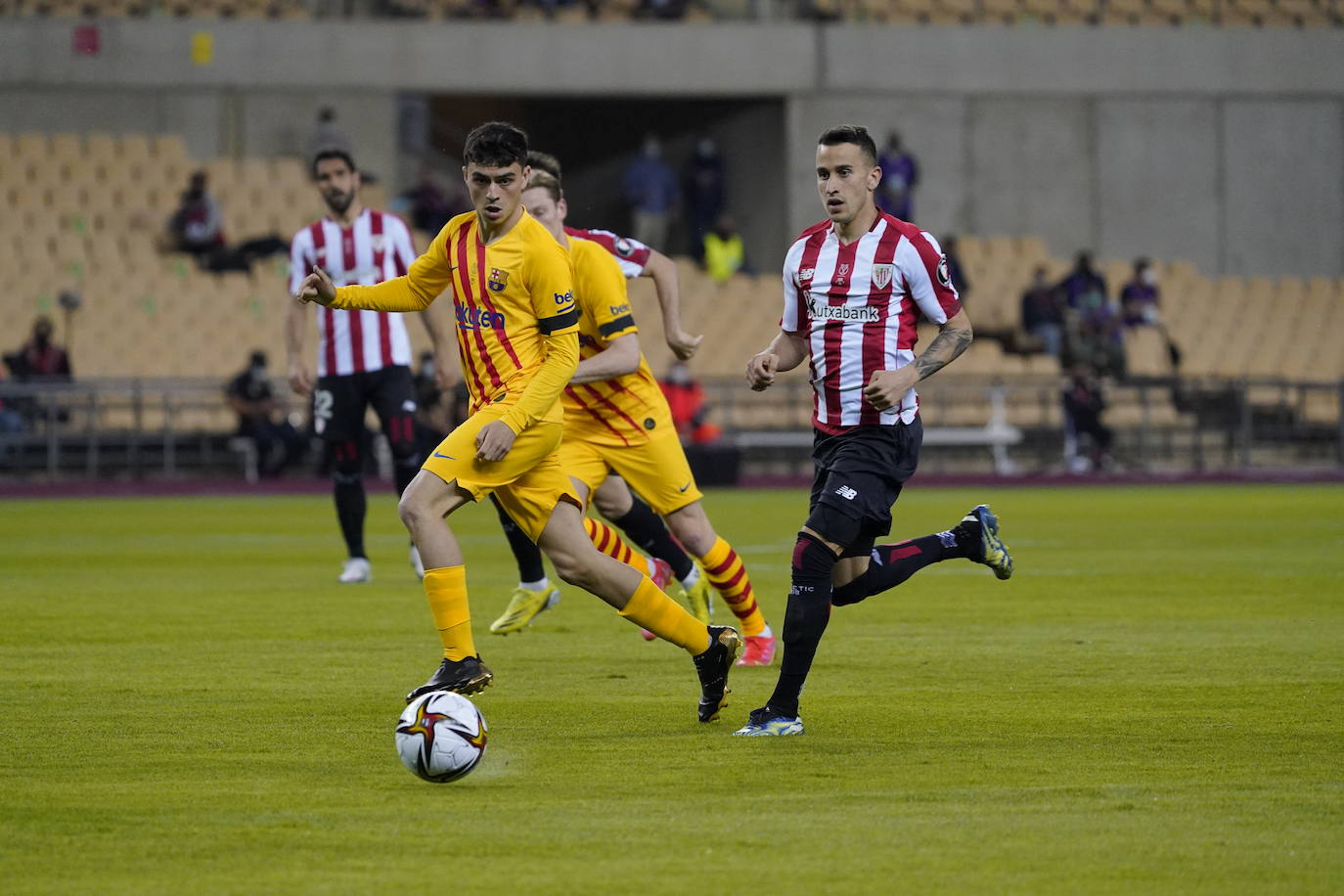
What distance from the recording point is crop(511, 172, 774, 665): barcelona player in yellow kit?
7.94m

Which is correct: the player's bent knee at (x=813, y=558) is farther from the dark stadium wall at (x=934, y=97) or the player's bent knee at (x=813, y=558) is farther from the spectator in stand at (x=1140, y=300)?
the dark stadium wall at (x=934, y=97)

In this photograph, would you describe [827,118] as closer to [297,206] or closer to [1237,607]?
[297,206]

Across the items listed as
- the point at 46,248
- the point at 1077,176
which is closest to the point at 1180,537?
the point at 46,248

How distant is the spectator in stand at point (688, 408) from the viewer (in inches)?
844

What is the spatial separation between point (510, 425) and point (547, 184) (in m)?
2.21

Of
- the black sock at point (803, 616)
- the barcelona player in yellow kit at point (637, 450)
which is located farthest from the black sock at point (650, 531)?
the black sock at point (803, 616)

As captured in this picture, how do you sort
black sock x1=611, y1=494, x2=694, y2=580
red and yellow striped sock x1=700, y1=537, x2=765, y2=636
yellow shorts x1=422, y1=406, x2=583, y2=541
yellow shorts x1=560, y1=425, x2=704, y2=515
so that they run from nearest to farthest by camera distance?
yellow shorts x1=422, y1=406, x2=583, y2=541
red and yellow striped sock x1=700, y1=537, x2=765, y2=636
yellow shorts x1=560, y1=425, x2=704, y2=515
black sock x1=611, y1=494, x2=694, y2=580

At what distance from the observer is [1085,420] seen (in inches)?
998

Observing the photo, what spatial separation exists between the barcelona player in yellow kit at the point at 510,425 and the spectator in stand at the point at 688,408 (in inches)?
556

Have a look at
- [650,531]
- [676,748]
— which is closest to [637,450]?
[650,531]

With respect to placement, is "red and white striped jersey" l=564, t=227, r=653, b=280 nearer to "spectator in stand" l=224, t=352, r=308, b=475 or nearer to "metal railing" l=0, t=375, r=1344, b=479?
"spectator in stand" l=224, t=352, r=308, b=475

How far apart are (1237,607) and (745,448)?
1558 cm

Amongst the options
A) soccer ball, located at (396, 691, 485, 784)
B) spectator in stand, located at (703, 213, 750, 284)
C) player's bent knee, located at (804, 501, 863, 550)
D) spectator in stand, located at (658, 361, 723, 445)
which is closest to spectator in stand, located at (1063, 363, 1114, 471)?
spectator in stand, located at (658, 361, 723, 445)

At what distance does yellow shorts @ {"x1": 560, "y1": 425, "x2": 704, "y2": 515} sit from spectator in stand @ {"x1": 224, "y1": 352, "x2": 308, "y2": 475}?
15327mm
